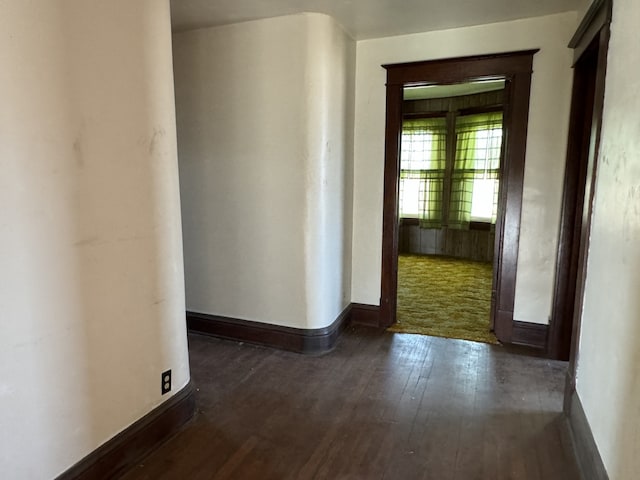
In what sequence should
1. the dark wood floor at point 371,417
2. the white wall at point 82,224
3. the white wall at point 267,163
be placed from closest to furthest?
the white wall at point 82,224
the dark wood floor at point 371,417
the white wall at point 267,163

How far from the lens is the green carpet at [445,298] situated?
359 centimetres

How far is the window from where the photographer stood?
6.16 metres

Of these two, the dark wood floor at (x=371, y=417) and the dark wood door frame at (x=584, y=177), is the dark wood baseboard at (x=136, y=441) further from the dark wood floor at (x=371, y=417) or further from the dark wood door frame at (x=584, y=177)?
the dark wood door frame at (x=584, y=177)

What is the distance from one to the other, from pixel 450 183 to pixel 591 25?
14.3 ft

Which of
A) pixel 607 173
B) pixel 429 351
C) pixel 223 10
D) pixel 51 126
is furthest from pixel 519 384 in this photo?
pixel 223 10

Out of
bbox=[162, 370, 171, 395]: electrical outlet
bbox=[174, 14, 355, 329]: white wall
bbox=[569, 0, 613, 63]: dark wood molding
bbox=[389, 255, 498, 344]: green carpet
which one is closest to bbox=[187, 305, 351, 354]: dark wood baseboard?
bbox=[174, 14, 355, 329]: white wall

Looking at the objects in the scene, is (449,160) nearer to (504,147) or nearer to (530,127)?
(504,147)

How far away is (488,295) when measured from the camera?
4621mm

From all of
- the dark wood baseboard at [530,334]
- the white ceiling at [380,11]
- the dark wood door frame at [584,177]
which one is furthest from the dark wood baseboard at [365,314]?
the white ceiling at [380,11]

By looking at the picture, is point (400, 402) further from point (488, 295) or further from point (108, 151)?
point (488, 295)

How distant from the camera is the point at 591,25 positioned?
7.55ft

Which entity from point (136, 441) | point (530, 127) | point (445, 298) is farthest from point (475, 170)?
point (136, 441)

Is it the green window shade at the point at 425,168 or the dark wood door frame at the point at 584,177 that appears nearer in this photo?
the dark wood door frame at the point at 584,177

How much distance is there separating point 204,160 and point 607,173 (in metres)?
2.57
